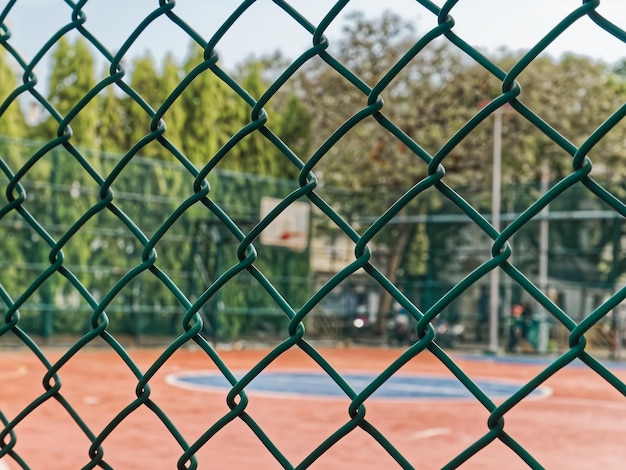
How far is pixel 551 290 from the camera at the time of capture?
18.1 metres

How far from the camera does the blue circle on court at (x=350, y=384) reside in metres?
10.6

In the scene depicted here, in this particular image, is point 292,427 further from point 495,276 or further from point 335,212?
point 495,276

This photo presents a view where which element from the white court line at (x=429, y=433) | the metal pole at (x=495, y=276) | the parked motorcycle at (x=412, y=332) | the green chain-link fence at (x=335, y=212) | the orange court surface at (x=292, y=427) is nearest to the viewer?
the green chain-link fence at (x=335, y=212)

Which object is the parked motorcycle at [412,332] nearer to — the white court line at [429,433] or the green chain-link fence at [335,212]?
the white court line at [429,433]

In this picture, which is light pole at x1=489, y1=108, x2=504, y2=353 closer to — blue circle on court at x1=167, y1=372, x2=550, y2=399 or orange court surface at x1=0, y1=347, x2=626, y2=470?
blue circle on court at x1=167, y1=372, x2=550, y2=399

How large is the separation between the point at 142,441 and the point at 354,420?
5669 millimetres

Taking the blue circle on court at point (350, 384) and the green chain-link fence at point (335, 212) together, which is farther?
the blue circle on court at point (350, 384)

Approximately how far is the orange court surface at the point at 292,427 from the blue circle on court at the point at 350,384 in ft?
1.05

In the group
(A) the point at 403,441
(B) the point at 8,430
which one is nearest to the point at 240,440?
(A) the point at 403,441

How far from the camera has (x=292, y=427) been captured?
7.47 m

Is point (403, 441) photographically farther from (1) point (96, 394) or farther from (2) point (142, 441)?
(1) point (96, 394)

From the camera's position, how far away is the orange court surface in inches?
231

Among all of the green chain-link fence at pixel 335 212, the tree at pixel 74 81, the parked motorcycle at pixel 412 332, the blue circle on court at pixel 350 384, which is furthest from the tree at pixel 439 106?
the green chain-link fence at pixel 335 212

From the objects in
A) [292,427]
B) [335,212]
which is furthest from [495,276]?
[335,212]
